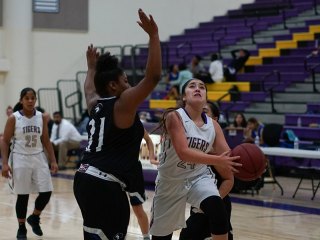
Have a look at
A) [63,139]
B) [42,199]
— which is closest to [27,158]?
[42,199]

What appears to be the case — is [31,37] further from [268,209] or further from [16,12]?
[268,209]

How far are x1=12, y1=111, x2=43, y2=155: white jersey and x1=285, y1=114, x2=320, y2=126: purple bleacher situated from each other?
8.69 metres

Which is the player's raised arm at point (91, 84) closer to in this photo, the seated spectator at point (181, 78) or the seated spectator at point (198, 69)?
the seated spectator at point (181, 78)

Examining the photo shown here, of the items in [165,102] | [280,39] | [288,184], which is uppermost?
[280,39]

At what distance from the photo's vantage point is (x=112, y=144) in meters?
4.56

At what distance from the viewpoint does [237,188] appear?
41.0 feet

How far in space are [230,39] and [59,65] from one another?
5159 millimetres

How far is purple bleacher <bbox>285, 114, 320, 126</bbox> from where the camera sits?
1555 centimetres

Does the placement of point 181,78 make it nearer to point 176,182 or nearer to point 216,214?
point 176,182

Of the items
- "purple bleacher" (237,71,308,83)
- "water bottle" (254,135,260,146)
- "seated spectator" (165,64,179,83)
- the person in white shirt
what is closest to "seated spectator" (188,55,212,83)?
"seated spectator" (165,64,179,83)

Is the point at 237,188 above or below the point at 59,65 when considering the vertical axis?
below

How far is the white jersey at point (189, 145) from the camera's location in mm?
5508

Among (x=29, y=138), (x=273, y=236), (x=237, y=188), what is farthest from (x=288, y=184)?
(x=29, y=138)

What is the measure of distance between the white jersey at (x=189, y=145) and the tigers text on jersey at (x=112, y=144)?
0.96m
